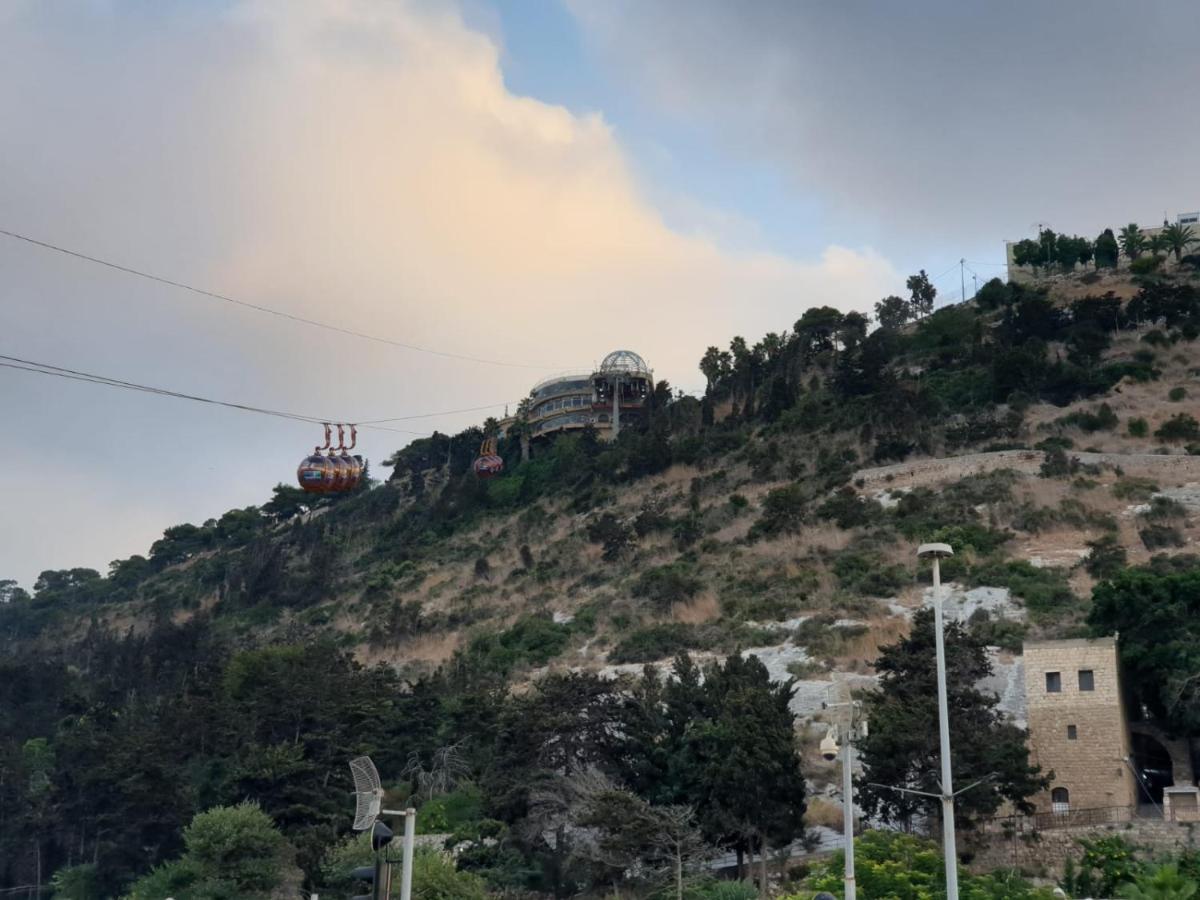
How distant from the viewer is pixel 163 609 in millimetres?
97625

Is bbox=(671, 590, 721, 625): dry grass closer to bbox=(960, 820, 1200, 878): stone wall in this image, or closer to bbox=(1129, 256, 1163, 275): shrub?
bbox=(960, 820, 1200, 878): stone wall

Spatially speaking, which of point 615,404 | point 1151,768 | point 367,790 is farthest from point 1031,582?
point 615,404

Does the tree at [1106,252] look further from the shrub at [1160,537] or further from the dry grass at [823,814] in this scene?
the dry grass at [823,814]

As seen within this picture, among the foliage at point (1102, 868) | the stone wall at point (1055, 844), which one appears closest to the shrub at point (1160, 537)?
the stone wall at point (1055, 844)

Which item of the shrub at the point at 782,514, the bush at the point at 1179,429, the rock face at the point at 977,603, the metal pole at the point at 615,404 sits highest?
the metal pole at the point at 615,404

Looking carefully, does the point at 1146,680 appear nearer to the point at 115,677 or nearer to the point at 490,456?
the point at 115,677

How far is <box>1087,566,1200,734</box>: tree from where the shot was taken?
3612 centimetres

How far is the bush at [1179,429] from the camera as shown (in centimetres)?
7162

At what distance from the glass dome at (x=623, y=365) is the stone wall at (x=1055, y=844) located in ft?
249

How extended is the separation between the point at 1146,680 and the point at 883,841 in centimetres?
1117

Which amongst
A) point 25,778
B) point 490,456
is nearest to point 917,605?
point 25,778

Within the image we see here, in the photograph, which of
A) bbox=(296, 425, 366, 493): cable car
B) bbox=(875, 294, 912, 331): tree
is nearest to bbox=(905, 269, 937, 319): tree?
bbox=(875, 294, 912, 331): tree

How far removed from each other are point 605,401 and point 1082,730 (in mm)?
72790

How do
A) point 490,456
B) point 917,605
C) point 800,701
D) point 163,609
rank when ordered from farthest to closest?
point 490,456 < point 163,609 < point 917,605 < point 800,701
